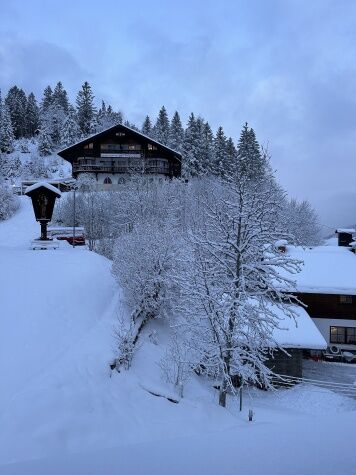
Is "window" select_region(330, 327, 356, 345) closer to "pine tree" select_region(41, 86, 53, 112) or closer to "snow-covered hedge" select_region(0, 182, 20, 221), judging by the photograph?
"snow-covered hedge" select_region(0, 182, 20, 221)

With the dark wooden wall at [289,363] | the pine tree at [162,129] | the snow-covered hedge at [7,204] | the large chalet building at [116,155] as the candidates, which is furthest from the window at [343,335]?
the pine tree at [162,129]

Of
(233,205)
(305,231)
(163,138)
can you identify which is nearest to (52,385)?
(233,205)

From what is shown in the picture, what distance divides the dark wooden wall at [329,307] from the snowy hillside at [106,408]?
720 cm

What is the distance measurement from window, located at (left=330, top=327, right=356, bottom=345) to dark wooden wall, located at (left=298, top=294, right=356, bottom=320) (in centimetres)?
79

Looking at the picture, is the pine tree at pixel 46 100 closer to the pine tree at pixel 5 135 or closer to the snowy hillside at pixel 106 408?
the pine tree at pixel 5 135

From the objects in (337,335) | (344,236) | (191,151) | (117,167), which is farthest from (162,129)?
(337,335)

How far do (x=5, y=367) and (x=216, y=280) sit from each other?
763cm

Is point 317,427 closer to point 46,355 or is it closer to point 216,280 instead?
point 216,280

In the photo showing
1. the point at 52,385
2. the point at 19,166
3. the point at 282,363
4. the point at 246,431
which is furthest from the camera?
the point at 19,166

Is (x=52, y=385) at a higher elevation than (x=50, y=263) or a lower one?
lower

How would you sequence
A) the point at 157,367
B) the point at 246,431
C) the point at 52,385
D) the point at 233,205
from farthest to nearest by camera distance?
the point at 157,367
the point at 233,205
the point at 52,385
the point at 246,431

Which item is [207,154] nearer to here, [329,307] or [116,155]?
[116,155]

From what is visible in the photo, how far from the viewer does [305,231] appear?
54.8 m

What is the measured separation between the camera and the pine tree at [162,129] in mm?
75062
